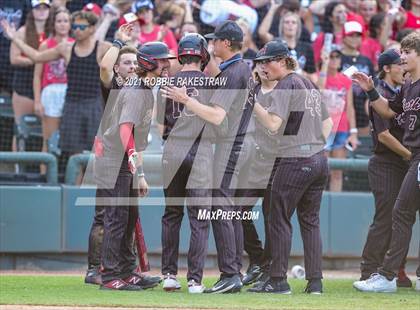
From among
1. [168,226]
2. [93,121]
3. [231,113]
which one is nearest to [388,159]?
[231,113]

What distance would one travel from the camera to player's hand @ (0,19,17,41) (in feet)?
41.1

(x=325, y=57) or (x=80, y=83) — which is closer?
(x=80, y=83)

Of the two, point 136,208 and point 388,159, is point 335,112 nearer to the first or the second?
point 388,159

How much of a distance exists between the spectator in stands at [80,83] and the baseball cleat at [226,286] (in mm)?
4147

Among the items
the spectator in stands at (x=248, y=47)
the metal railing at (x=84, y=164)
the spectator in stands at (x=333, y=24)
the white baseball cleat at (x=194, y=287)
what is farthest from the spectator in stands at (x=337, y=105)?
the white baseball cleat at (x=194, y=287)

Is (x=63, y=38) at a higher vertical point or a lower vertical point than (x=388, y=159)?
higher

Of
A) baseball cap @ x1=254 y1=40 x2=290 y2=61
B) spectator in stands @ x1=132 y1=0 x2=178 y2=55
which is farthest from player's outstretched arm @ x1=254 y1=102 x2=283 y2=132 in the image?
spectator in stands @ x1=132 y1=0 x2=178 y2=55

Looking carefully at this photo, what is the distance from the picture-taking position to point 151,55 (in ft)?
28.0

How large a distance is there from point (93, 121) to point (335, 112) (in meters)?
3.17

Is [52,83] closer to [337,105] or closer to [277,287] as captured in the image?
[337,105]

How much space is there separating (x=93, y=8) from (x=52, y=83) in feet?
4.34

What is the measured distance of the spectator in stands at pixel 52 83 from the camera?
1228cm

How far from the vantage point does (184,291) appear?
28.8 feet

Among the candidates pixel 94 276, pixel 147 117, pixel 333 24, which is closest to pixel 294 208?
pixel 147 117
